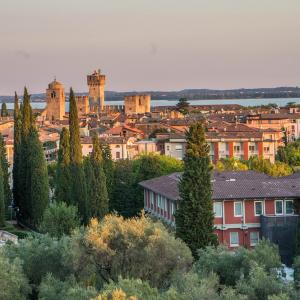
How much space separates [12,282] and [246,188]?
20407 mm

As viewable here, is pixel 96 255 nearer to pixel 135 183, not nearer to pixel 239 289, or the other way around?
pixel 239 289

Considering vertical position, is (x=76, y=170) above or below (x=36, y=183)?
above

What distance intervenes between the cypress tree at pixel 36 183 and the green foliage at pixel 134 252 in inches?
945

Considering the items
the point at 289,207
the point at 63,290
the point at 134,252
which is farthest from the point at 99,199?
the point at 63,290

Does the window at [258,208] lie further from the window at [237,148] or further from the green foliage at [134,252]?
the window at [237,148]

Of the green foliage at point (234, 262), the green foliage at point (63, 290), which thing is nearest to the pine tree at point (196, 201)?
the green foliage at point (234, 262)

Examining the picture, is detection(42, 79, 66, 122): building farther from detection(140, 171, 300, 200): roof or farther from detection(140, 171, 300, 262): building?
detection(140, 171, 300, 262): building

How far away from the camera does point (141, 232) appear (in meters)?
27.8

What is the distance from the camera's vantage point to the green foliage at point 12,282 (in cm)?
2530

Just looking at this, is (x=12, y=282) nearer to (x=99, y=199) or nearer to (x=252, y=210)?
(x=252, y=210)

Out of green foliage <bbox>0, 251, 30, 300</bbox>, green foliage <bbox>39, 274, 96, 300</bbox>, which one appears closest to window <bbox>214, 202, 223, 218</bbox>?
green foliage <bbox>39, 274, 96, 300</bbox>

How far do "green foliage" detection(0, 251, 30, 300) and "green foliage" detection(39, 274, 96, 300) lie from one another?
0.64 m

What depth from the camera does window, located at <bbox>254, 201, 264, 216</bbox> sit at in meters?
43.3

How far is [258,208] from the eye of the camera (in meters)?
43.4
